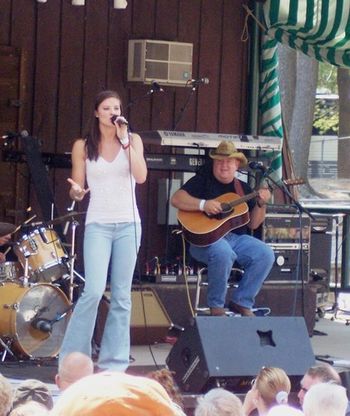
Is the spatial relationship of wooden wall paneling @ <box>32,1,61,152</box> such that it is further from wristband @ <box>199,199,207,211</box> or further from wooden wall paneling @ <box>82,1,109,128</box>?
wristband @ <box>199,199,207,211</box>

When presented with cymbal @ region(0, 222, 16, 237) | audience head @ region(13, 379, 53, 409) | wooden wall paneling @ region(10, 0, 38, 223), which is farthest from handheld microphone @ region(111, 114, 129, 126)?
wooden wall paneling @ region(10, 0, 38, 223)

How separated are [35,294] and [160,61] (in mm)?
2628

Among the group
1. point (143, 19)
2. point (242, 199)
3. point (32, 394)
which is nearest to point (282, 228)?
point (242, 199)

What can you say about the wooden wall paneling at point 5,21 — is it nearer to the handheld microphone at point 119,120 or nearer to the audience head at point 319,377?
the handheld microphone at point 119,120

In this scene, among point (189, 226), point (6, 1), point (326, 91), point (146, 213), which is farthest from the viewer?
point (326, 91)

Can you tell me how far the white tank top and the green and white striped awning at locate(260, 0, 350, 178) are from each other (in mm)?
2965

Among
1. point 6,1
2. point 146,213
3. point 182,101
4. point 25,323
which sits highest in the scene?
point 6,1

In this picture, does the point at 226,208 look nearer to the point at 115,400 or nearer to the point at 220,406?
the point at 220,406

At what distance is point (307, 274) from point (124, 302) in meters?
3.04

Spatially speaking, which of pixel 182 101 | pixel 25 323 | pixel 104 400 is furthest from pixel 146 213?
pixel 104 400

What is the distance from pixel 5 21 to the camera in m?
7.93

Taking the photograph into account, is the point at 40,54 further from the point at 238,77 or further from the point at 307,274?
the point at 307,274

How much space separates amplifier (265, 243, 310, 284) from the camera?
324 inches

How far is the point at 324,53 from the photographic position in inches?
331
